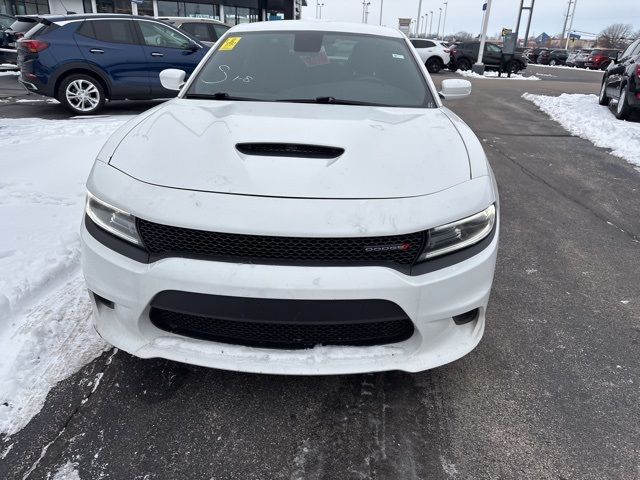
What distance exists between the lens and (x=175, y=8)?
95.0 ft

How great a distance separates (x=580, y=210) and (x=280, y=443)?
14.2 feet

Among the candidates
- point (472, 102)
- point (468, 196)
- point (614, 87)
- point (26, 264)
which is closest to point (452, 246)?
point (468, 196)

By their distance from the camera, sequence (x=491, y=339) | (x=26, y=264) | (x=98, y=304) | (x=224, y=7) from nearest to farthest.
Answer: (x=98, y=304)
(x=491, y=339)
(x=26, y=264)
(x=224, y=7)

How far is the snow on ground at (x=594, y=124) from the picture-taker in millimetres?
7723

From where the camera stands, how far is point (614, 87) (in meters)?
10.3

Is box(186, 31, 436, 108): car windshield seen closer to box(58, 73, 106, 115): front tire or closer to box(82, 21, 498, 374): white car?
box(82, 21, 498, 374): white car

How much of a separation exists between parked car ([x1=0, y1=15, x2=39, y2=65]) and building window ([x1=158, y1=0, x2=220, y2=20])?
16.5 m

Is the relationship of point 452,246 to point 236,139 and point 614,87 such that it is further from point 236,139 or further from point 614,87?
point 614,87

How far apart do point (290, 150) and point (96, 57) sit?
Answer: 7.98m

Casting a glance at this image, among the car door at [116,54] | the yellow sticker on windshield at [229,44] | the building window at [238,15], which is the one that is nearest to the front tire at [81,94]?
the car door at [116,54]

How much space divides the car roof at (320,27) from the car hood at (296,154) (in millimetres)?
1243

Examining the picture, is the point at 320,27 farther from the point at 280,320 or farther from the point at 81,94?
the point at 81,94

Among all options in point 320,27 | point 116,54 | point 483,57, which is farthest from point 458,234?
point 483,57

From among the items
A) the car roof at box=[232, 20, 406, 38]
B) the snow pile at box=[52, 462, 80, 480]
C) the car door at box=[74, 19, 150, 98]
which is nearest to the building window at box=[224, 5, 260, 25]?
the car door at box=[74, 19, 150, 98]
